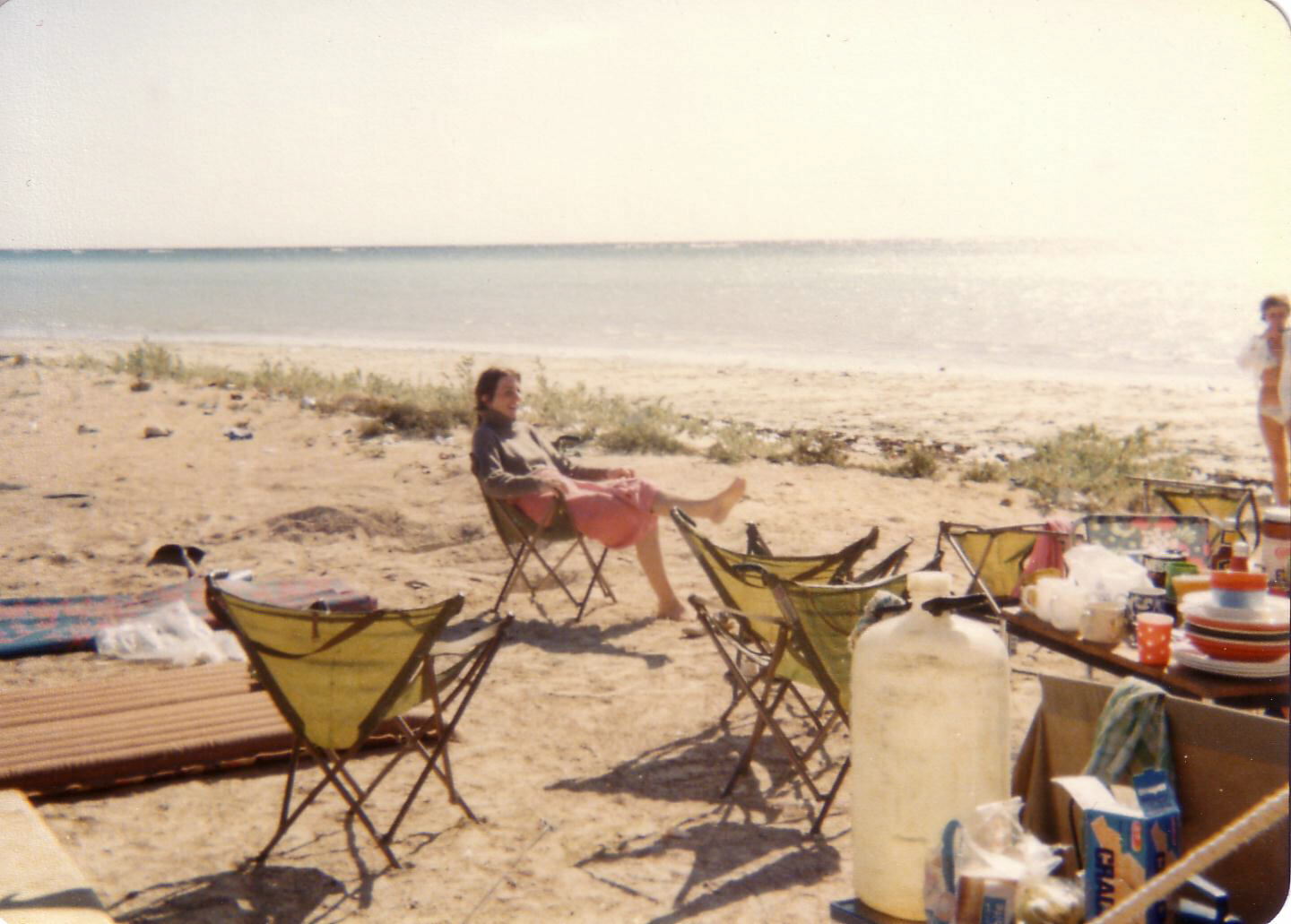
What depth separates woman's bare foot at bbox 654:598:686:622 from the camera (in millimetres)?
5230

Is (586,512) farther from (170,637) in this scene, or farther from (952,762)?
(952,762)

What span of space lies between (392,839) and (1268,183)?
359 centimetres

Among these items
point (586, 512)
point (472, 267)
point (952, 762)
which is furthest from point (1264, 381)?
point (472, 267)

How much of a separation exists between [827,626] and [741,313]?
29.3 metres

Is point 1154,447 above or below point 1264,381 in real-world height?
below

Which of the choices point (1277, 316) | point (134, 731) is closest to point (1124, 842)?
point (134, 731)

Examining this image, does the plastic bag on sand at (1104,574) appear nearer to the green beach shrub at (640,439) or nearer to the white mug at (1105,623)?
the white mug at (1105,623)

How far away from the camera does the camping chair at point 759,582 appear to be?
3604 millimetres

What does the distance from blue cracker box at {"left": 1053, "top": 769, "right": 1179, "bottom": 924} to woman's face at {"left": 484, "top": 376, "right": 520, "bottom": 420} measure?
3885 mm

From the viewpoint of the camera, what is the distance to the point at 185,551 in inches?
241

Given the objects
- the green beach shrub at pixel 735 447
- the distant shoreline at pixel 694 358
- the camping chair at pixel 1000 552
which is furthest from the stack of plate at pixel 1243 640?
the distant shoreline at pixel 694 358

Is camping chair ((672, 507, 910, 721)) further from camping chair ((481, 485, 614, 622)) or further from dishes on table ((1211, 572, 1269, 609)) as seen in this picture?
→ camping chair ((481, 485, 614, 622))

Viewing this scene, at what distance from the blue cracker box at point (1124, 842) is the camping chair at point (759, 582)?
5.26 ft

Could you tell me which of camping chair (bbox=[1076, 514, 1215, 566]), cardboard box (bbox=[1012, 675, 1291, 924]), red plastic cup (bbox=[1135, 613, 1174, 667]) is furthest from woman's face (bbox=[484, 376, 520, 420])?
cardboard box (bbox=[1012, 675, 1291, 924])
